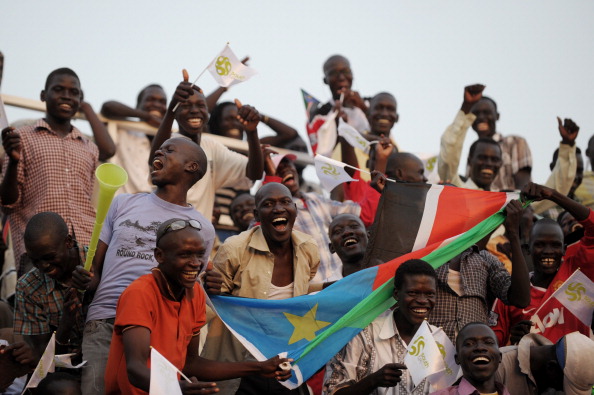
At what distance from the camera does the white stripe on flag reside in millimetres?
7504

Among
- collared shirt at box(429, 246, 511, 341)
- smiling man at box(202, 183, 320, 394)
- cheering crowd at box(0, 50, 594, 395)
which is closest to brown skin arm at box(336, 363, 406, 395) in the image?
cheering crowd at box(0, 50, 594, 395)

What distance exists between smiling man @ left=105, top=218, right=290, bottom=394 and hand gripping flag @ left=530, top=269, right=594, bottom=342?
2726 mm

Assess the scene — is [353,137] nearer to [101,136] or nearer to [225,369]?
[101,136]

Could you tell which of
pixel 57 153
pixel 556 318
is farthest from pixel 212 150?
pixel 556 318

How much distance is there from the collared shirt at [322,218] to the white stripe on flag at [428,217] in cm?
137

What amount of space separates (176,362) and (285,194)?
2.10 meters

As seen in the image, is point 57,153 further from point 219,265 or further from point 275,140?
point 275,140

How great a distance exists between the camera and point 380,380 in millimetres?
6176

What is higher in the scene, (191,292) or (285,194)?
(285,194)

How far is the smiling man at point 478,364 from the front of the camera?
21.1ft

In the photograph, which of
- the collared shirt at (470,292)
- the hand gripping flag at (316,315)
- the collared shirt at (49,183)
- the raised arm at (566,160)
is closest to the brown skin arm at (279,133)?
the raised arm at (566,160)

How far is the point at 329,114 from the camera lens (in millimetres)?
10883

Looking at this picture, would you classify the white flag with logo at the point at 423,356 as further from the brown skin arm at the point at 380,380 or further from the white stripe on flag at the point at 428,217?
the white stripe on flag at the point at 428,217

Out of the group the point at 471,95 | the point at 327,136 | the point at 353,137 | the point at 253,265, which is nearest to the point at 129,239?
the point at 253,265
